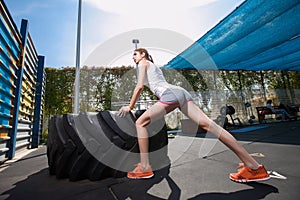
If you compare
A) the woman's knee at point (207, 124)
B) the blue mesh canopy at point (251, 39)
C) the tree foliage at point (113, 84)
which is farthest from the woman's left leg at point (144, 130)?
the tree foliage at point (113, 84)

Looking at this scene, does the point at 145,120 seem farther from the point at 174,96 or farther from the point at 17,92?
the point at 17,92

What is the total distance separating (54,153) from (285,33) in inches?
223

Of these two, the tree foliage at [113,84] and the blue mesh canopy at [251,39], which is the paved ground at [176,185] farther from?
the tree foliage at [113,84]

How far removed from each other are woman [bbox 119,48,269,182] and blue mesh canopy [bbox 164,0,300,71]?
2.83 metres

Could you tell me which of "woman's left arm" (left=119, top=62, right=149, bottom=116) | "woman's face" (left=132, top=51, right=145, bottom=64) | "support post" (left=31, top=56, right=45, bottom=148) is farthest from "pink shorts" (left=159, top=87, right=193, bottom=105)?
"support post" (left=31, top=56, right=45, bottom=148)

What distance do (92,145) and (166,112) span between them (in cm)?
75

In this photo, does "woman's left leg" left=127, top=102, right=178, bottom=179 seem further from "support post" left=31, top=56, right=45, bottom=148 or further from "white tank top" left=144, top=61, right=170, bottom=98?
"support post" left=31, top=56, right=45, bottom=148

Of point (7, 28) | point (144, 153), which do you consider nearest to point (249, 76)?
point (144, 153)

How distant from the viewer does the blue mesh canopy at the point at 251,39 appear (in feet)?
10.6

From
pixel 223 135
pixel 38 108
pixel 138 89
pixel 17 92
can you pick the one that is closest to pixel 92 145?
pixel 138 89

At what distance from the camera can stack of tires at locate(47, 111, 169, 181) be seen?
146cm

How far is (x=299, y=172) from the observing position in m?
1.39

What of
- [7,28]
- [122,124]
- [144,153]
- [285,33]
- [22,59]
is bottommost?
[144,153]

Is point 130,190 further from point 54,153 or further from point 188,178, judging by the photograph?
point 54,153
